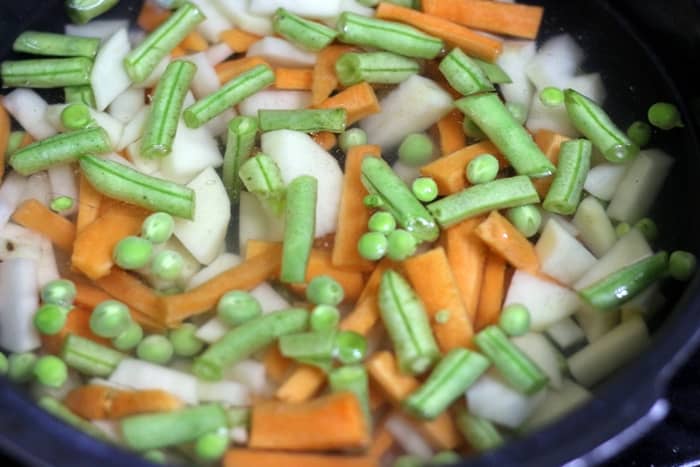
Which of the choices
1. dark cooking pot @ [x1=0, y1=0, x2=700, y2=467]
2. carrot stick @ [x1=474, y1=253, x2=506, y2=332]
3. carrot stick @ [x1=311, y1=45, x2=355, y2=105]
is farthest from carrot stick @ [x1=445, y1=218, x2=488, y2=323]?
carrot stick @ [x1=311, y1=45, x2=355, y2=105]

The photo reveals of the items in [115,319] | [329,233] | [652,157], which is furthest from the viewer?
[652,157]

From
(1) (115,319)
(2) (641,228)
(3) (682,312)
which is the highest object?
(3) (682,312)

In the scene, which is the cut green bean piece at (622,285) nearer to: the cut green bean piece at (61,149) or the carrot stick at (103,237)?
the carrot stick at (103,237)

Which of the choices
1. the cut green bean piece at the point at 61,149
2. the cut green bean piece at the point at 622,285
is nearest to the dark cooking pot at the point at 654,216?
the cut green bean piece at the point at 622,285

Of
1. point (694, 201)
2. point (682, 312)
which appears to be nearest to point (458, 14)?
point (694, 201)

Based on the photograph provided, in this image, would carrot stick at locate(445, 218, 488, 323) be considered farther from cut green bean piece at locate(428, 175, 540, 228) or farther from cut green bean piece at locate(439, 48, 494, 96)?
cut green bean piece at locate(439, 48, 494, 96)

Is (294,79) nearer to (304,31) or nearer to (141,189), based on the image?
(304,31)

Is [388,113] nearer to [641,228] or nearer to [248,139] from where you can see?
[248,139]
